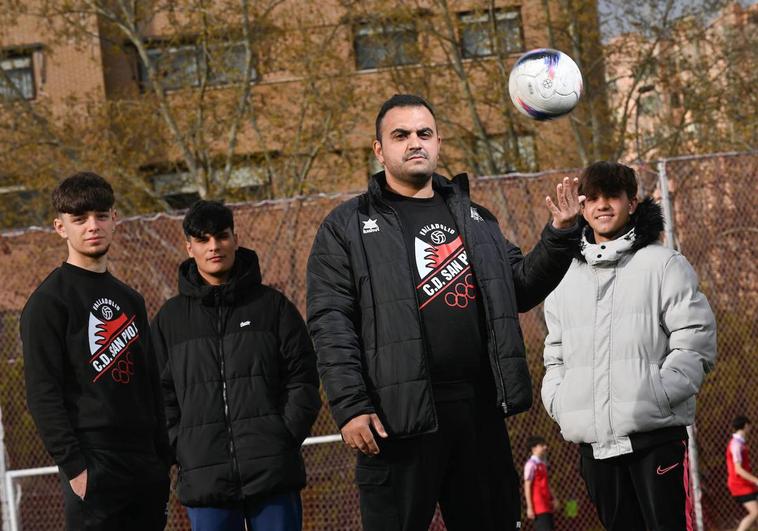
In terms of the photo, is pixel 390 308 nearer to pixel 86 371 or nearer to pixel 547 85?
pixel 86 371

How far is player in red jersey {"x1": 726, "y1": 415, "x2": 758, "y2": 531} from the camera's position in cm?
952

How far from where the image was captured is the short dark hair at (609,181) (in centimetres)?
546

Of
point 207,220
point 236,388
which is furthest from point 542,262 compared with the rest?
point 207,220

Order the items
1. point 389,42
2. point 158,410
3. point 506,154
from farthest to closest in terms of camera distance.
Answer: point 389,42 < point 506,154 < point 158,410

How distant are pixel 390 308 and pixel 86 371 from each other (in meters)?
1.60

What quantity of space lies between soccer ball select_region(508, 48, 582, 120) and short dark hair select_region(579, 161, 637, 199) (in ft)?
2.00

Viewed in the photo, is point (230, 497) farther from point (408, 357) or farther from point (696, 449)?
point (696, 449)

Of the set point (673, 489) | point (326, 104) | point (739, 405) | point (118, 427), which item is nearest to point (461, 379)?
point (673, 489)

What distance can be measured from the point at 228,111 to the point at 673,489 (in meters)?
13.1

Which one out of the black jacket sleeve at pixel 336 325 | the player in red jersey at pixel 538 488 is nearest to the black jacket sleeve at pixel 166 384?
the black jacket sleeve at pixel 336 325

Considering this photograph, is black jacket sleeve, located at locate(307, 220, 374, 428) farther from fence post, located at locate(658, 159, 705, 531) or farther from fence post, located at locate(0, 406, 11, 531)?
fence post, located at locate(0, 406, 11, 531)

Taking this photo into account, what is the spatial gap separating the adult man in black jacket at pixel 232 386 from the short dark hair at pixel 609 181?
1.57m

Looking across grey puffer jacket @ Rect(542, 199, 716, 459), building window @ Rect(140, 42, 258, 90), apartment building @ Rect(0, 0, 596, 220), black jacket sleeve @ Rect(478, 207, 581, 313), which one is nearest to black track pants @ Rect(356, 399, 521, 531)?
black jacket sleeve @ Rect(478, 207, 581, 313)

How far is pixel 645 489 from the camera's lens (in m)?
5.28
